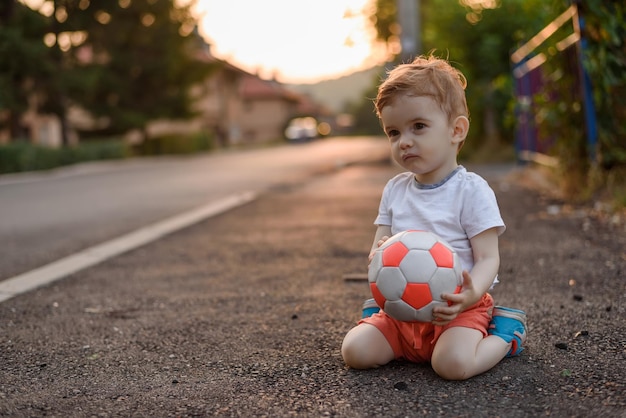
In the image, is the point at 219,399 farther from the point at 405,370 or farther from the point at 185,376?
the point at 405,370

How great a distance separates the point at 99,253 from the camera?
5.57 m

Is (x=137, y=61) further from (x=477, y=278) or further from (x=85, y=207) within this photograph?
(x=477, y=278)

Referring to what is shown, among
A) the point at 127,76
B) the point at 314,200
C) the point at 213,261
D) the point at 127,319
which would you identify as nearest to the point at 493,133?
the point at 314,200

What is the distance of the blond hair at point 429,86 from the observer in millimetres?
2596

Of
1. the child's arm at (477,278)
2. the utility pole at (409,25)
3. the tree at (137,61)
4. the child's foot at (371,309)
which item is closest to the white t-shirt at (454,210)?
the child's arm at (477,278)

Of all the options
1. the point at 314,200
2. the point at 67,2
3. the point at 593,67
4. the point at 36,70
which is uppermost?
the point at 67,2

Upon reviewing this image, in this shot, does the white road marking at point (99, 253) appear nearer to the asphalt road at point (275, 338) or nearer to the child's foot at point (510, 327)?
the asphalt road at point (275, 338)

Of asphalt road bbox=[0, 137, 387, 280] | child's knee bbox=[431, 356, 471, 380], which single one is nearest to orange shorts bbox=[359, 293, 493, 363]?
child's knee bbox=[431, 356, 471, 380]

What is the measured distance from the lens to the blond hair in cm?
260

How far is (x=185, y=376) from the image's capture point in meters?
2.62

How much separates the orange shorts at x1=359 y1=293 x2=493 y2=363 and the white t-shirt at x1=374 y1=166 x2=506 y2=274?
7.0 inches

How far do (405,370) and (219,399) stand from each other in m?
0.70

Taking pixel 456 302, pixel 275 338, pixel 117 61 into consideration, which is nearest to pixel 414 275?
pixel 456 302

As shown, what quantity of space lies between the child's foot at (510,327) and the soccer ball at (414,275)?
11.3 inches
